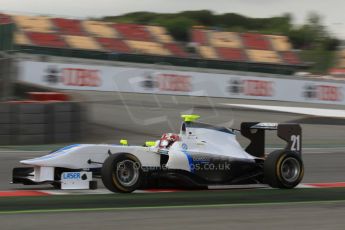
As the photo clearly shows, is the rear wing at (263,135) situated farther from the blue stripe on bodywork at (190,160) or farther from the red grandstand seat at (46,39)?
the red grandstand seat at (46,39)

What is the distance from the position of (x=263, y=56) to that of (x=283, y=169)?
2094 inches

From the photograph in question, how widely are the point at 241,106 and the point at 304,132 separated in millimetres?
5353

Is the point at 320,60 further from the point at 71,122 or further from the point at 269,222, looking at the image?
the point at 269,222

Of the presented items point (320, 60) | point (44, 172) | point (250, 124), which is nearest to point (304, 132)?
point (250, 124)

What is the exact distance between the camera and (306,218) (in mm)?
6426

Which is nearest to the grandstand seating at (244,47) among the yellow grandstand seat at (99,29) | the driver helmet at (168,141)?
the yellow grandstand seat at (99,29)

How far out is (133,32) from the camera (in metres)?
57.2

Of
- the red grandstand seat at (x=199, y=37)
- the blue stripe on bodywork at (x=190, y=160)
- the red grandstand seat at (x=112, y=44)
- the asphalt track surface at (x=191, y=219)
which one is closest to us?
the asphalt track surface at (x=191, y=219)

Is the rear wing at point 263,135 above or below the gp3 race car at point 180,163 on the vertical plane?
above

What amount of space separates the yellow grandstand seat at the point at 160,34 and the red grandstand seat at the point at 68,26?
7919 mm

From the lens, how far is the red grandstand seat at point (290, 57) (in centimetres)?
6116

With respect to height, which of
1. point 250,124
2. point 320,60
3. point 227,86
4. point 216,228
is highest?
point 320,60

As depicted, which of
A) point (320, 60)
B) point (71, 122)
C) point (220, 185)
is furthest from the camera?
point (320, 60)

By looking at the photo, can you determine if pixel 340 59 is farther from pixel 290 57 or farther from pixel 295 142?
pixel 295 142
